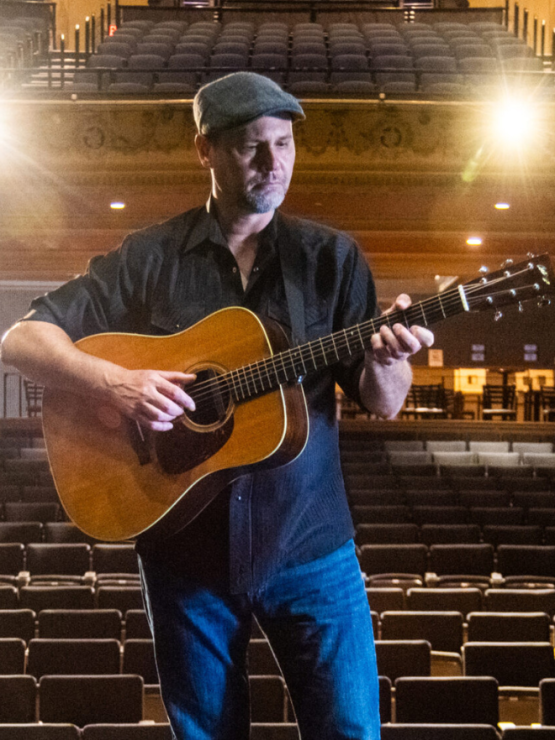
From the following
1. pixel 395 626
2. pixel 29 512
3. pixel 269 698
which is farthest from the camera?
pixel 29 512

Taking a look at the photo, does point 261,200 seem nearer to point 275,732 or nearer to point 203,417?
point 203,417

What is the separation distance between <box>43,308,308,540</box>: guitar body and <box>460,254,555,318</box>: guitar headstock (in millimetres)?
301

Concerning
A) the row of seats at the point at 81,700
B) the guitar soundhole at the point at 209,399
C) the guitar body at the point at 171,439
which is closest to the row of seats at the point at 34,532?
the row of seats at the point at 81,700

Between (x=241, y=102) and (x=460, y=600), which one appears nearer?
(x=241, y=102)

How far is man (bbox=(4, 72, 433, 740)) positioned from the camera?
115cm

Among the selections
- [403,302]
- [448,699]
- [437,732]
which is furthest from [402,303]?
[448,699]

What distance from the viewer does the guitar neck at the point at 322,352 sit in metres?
1.17

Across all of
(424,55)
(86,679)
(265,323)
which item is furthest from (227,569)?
(424,55)

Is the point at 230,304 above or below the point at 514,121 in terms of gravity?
below

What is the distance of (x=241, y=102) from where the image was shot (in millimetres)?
1162

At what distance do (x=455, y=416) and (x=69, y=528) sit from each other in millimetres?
9897

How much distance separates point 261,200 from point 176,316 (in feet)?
0.79

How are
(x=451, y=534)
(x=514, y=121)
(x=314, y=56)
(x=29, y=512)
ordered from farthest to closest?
(x=314, y=56)
(x=514, y=121)
(x=29, y=512)
(x=451, y=534)

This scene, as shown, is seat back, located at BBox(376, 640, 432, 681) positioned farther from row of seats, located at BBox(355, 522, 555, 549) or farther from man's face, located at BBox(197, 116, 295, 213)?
man's face, located at BBox(197, 116, 295, 213)
